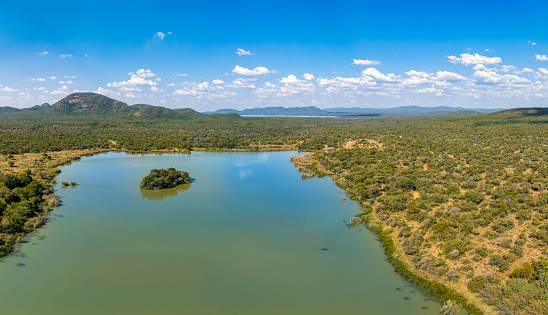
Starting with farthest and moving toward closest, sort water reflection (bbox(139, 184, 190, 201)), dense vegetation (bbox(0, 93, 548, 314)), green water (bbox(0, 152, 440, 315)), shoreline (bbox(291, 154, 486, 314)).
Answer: water reflection (bbox(139, 184, 190, 201)) → dense vegetation (bbox(0, 93, 548, 314)) → green water (bbox(0, 152, 440, 315)) → shoreline (bbox(291, 154, 486, 314))

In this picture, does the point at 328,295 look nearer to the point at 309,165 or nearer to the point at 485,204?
the point at 485,204

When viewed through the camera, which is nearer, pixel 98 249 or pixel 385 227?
pixel 98 249

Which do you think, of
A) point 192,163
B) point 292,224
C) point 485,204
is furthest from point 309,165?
point 485,204

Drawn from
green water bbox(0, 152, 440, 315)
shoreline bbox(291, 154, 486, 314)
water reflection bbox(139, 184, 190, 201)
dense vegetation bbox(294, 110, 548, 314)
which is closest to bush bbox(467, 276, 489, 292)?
dense vegetation bbox(294, 110, 548, 314)

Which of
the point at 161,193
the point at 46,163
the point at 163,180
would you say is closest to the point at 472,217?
the point at 161,193

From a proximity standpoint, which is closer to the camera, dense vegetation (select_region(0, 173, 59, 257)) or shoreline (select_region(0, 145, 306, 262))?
dense vegetation (select_region(0, 173, 59, 257))

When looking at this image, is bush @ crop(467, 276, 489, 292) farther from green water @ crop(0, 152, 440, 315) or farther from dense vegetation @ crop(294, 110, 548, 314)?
green water @ crop(0, 152, 440, 315)

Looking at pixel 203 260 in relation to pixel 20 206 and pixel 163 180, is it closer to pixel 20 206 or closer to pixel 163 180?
pixel 20 206
